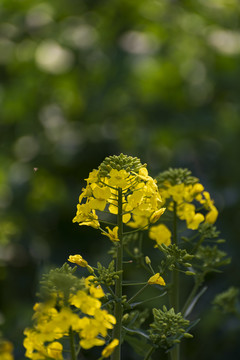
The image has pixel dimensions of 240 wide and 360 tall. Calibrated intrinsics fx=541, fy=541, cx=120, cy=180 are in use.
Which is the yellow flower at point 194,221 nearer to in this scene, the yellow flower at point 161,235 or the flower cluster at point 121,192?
the yellow flower at point 161,235

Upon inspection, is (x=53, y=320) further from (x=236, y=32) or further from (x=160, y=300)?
(x=236, y=32)

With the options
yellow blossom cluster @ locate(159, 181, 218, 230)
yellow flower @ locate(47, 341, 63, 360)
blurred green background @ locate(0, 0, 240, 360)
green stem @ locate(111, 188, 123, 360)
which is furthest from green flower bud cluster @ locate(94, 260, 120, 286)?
blurred green background @ locate(0, 0, 240, 360)

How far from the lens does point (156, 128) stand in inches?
137

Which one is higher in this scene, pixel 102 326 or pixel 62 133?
pixel 102 326

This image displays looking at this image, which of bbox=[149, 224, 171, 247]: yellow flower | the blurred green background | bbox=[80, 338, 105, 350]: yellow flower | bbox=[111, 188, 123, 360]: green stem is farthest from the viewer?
the blurred green background

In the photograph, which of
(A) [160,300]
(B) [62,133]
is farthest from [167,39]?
(A) [160,300]

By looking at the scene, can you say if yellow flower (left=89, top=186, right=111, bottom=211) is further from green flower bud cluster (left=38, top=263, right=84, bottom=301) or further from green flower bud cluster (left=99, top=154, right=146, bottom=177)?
green flower bud cluster (left=38, top=263, right=84, bottom=301)

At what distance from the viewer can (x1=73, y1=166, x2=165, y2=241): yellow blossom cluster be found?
3.17 feet

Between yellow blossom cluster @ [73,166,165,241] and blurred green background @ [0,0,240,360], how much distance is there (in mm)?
2042

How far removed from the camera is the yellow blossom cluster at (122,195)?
965 mm

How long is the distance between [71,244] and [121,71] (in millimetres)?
1330

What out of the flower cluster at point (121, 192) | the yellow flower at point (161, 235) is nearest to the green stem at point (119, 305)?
the flower cluster at point (121, 192)

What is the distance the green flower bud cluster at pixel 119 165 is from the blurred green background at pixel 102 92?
6.67ft

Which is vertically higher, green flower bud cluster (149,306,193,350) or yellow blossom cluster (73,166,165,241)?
yellow blossom cluster (73,166,165,241)
